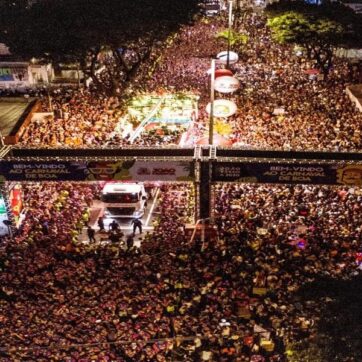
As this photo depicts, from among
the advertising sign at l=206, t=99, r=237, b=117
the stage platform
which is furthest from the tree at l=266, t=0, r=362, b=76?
the stage platform

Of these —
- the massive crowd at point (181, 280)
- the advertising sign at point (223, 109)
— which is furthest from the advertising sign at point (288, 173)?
the advertising sign at point (223, 109)

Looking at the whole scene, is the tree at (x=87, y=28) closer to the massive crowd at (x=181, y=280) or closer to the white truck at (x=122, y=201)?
the white truck at (x=122, y=201)

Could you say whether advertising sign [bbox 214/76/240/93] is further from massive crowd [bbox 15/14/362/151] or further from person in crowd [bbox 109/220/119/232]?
person in crowd [bbox 109/220/119/232]

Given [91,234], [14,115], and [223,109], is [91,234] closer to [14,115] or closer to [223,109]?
[223,109]

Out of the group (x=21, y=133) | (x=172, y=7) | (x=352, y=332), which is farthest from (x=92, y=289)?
(x=172, y=7)

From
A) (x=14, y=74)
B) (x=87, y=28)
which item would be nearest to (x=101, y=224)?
(x=87, y=28)

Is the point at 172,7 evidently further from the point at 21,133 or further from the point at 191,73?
the point at 21,133
